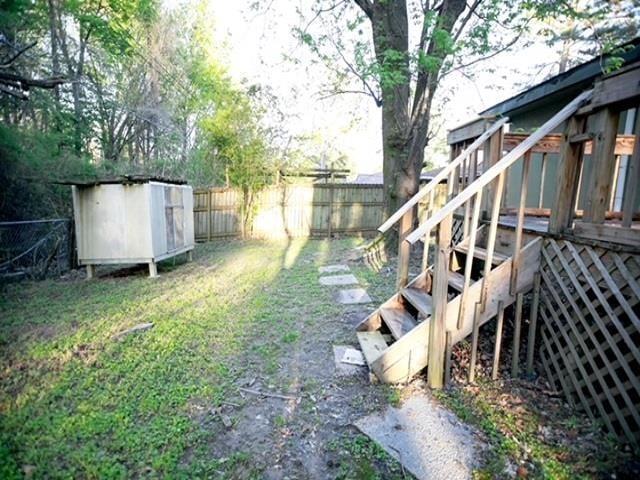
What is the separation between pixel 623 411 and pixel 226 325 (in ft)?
10.6

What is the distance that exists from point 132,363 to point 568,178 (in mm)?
3583

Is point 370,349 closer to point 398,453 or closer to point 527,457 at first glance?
point 398,453

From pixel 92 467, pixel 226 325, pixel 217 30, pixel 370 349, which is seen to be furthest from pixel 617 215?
pixel 217 30

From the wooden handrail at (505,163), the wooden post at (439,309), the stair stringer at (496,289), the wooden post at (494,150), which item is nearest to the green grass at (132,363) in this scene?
the wooden post at (439,309)

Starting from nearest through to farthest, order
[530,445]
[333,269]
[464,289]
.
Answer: [530,445] → [464,289] → [333,269]

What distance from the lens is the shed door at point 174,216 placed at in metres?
6.40

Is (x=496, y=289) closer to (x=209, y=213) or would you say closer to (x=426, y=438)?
(x=426, y=438)

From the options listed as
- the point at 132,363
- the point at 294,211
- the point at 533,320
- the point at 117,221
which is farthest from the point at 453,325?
the point at 294,211

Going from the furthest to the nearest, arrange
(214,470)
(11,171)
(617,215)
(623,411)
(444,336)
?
(11,171), (617,215), (444,336), (623,411), (214,470)

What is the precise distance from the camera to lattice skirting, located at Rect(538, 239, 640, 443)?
1908 millimetres

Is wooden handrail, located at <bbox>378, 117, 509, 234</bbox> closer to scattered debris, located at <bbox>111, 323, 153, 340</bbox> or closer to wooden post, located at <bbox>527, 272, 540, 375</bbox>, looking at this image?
wooden post, located at <bbox>527, 272, 540, 375</bbox>

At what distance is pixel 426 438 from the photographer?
1994 mm

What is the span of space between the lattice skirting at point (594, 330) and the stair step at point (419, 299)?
0.82 meters

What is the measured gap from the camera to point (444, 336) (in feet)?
8.05
